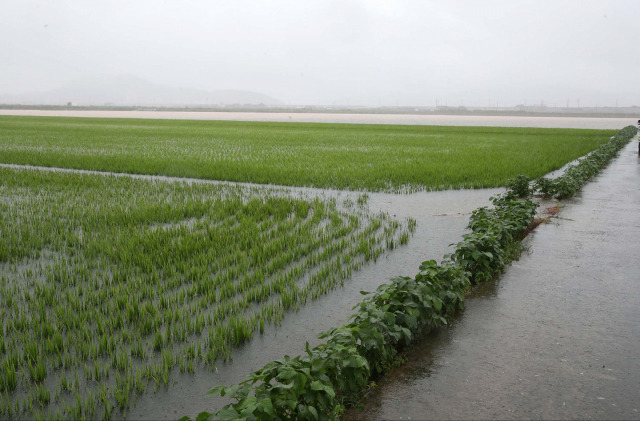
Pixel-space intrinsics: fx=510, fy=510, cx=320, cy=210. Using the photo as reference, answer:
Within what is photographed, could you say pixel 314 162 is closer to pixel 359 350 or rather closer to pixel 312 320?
pixel 312 320

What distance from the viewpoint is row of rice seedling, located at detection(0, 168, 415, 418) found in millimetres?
3398

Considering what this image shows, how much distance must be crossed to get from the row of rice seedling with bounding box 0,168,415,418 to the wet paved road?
1.36 metres

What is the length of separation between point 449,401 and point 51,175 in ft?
43.1

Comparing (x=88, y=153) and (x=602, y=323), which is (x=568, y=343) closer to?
(x=602, y=323)

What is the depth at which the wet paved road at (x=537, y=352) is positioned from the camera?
3.03 m

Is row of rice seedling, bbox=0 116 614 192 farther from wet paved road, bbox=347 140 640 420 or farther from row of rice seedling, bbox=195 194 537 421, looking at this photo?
row of rice seedling, bbox=195 194 537 421

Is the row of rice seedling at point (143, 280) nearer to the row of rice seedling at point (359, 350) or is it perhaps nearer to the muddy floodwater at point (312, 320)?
the muddy floodwater at point (312, 320)

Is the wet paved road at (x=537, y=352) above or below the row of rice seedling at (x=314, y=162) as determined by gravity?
below

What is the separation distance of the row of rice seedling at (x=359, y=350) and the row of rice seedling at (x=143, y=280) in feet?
2.65

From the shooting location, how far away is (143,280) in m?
5.30

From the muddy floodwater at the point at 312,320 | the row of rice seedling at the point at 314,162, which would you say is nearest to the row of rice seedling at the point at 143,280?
the muddy floodwater at the point at 312,320

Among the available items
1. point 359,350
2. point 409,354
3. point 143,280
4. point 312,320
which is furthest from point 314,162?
point 359,350

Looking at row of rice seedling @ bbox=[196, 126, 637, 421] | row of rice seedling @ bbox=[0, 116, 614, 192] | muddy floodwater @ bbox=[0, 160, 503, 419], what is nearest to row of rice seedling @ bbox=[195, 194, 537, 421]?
row of rice seedling @ bbox=[196, 126, 637, 421]

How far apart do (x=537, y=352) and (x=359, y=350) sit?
54.1 inches
